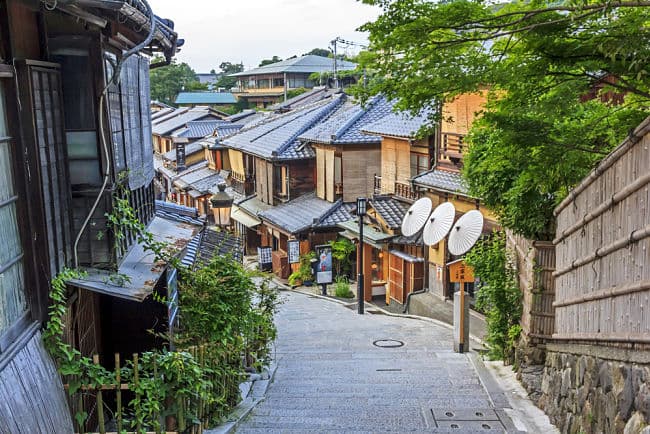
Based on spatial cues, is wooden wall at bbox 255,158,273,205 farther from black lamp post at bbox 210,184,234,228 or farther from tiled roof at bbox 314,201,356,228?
black lamp post at bbox 210,184,234,228

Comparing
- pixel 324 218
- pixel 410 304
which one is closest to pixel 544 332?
pixel 410 304

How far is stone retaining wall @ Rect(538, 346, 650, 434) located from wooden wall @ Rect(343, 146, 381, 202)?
1987cm

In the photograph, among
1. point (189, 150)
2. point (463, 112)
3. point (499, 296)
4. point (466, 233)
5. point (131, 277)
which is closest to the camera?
point (131, 277)

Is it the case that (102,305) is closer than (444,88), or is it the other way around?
(444,88)

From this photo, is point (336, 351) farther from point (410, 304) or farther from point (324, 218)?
point (324, 218)

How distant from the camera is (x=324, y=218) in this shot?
2884 cm

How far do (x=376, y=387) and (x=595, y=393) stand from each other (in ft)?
16.9

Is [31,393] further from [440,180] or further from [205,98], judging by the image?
[205,98]

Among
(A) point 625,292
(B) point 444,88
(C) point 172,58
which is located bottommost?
(A) point 625,292

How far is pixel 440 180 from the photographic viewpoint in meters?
22.3

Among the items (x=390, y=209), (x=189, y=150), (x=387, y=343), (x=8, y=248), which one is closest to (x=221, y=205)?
(x=387, y=343)

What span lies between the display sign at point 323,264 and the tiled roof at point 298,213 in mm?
3281

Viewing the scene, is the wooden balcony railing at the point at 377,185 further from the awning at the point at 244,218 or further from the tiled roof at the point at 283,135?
the awning at the point at 244,218

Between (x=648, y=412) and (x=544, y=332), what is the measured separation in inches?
231
